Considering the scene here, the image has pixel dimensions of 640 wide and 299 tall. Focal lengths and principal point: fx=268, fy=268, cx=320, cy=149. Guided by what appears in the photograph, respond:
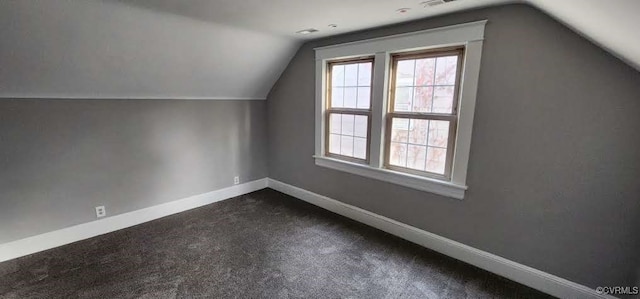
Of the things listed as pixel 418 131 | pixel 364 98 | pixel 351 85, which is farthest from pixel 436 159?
pixel 351 85

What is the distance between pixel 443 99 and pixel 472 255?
4.74 ft

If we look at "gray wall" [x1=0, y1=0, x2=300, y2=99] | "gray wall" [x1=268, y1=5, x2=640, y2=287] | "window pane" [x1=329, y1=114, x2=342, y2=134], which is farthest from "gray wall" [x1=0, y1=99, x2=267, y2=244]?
"gray wall" [x1=268, y1=5, x2=640, y2=287]

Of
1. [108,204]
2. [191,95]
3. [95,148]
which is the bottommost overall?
[108,204]

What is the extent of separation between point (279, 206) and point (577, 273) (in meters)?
3.01

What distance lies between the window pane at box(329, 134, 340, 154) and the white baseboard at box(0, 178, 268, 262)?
1582 millimetres

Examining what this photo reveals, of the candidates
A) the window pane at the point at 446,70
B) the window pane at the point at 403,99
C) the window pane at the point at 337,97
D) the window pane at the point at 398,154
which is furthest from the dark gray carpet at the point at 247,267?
the window pane at the point at 446,70

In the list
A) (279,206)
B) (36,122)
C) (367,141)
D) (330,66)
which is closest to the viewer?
(36,122)

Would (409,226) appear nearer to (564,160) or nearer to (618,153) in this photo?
(564,160)

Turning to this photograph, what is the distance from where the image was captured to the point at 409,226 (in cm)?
284

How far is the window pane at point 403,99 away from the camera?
2.72 meters

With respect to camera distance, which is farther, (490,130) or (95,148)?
(95,148)

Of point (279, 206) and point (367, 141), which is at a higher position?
point (367, 141)

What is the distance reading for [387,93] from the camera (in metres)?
2.84

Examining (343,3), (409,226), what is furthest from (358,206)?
(343,3)
